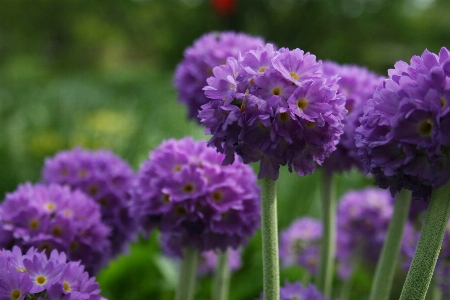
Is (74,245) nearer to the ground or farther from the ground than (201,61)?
nearer to the ground

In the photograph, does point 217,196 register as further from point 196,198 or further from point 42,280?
point 42,280

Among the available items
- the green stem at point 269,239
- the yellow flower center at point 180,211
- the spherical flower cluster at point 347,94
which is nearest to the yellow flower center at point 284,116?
the green stem at point 269,239

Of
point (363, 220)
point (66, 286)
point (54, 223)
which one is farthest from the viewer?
point (363, 220)

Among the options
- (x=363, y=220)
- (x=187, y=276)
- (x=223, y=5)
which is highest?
(x=223, y=5)

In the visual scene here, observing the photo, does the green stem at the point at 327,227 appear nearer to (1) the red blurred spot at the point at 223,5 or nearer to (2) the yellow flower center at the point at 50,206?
(2) the yellow flower center at the point at 50,206

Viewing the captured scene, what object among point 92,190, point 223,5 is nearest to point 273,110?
point 92,190

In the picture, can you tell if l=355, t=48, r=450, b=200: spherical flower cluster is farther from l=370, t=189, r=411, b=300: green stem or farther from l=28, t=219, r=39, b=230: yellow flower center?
l=28, t=219, r=39, b=230: yellow flower center

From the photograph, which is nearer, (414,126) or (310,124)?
(414,126)

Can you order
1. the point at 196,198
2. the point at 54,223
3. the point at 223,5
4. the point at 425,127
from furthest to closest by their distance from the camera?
1. the point at 223,5
2. the point at 54,223
3. the point at 196,198
4. the point at 425,127
